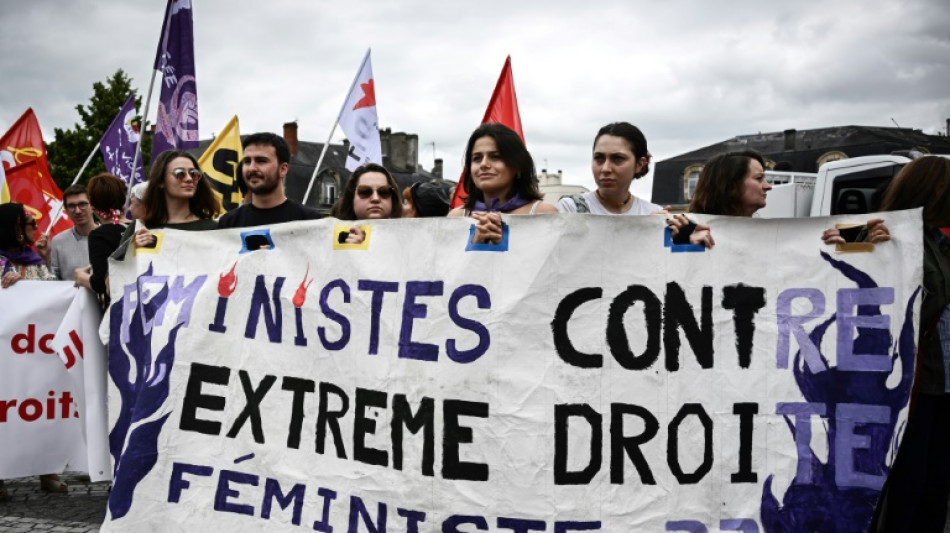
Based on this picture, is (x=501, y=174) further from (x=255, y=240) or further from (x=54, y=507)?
(x=54, y=507)

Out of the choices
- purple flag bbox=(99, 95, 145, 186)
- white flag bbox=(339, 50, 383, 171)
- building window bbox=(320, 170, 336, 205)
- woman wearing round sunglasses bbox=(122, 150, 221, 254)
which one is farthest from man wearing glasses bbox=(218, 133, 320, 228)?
building window bbox=(320, 170, 336, 205)

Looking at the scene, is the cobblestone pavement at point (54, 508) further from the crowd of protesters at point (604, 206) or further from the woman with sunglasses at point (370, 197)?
the woman with sunglasses at point (370, 197)

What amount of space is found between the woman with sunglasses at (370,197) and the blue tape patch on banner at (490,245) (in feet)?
3.14

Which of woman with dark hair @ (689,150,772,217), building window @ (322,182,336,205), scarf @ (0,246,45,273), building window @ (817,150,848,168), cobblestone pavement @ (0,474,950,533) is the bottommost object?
cobblestone pavement @ (0,474,950,533)

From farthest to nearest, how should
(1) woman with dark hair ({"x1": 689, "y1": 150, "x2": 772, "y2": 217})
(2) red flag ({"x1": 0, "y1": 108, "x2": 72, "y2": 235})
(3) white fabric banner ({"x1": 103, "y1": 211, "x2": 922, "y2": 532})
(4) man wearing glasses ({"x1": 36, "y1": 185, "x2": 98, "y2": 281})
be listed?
(2) red flag ({"x1": 0, "y1": 108, "x2": 72, "y2": 235}), (4) man wearing glasses ({"x1": 36, "y1": 185, "x2": 98, "y2": 281}), (1) woman with dark hair ({"x1": 689, "y1": 150, "x2": 772, "y2": 217}), (3) white fabric banner ({"x1": 103, "y1": 211, "x2": 922, "y2": 532})

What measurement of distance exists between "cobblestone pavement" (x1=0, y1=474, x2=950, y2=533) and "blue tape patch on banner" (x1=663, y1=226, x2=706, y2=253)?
2596 mm

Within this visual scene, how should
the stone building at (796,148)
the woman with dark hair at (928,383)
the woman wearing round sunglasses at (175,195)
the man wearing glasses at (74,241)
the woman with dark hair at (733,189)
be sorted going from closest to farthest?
the woman with dark hair at (928,383), the woman with dark hair at (733,189), the woman wearing round sunglasses at (175,195), the man wearing glasses at (74,241), the stone building at (796,148)

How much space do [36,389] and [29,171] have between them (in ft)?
18.1

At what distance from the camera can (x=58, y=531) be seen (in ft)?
13.8

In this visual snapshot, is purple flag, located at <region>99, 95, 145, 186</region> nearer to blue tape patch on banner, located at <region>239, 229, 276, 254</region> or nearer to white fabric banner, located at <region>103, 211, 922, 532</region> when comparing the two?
blue tape patch on banner, located at <region>239, 229, 276, 254</region>

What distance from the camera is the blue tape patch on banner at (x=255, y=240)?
3561 mm

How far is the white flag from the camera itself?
8.82 metres

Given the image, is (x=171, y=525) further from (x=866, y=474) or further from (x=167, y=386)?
(x=866, y=474)

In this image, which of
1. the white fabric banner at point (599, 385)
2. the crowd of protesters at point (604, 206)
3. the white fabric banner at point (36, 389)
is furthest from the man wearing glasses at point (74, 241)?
the white fabric banner at point (599, 385)
